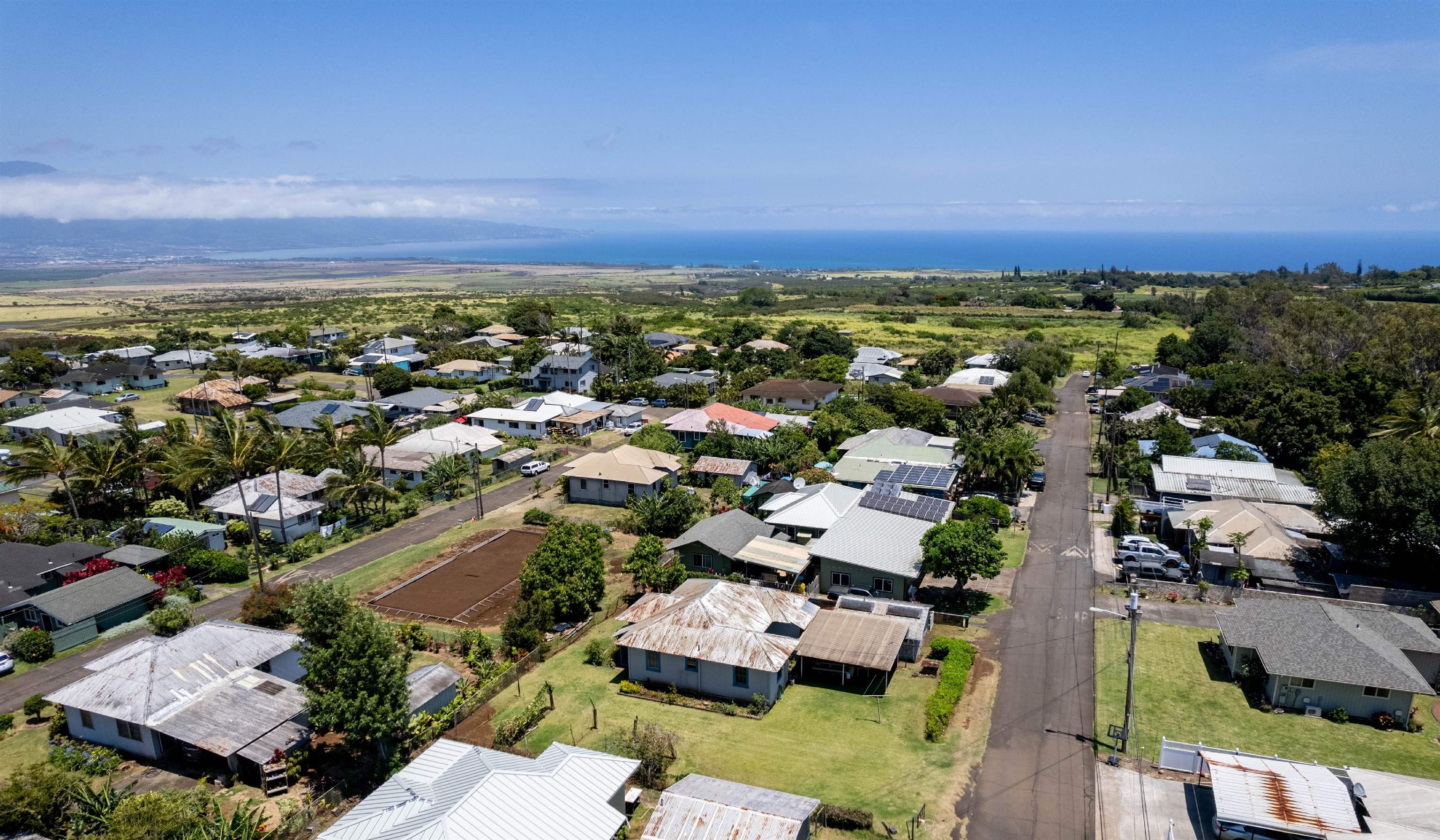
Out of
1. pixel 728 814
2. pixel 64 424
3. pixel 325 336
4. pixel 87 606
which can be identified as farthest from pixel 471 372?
pixel 728 814

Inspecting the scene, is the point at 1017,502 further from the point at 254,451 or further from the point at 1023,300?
the point at 1023,300

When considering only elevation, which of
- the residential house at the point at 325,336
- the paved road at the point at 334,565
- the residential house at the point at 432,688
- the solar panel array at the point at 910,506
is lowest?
the paved road at the point at 334,565

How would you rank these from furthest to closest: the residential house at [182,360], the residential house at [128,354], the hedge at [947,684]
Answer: the residential house at [182,360]
the residential house at [128,354]
the hedge at [947,684]

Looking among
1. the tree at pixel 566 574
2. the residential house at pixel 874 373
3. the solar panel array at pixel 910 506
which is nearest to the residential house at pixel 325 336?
the residential house at pixel 874 373

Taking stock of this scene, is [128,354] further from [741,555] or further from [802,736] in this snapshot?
[802,736]

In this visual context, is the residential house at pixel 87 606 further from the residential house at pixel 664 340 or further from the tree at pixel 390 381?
the residential house at pixel 664 340

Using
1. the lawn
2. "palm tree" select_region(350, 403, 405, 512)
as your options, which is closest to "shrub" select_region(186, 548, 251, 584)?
"palm tree" select_region(350, 403, 405, 512)
